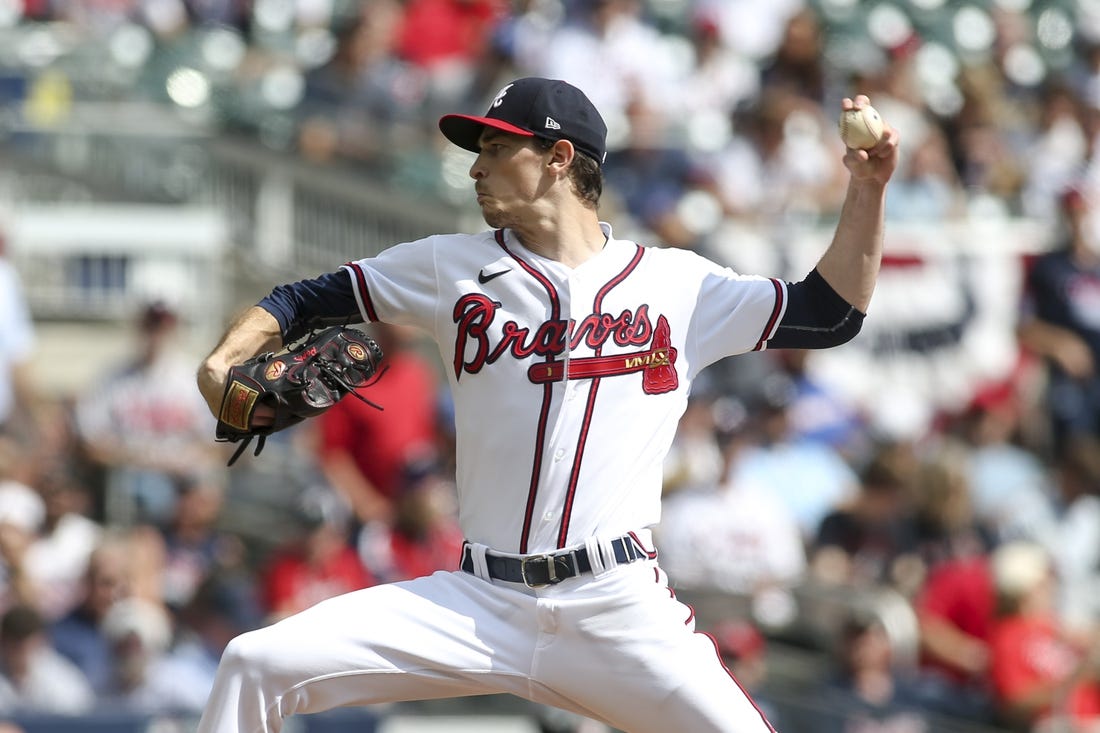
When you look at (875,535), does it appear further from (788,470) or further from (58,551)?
(58,551)

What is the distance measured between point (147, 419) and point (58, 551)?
1.05 m

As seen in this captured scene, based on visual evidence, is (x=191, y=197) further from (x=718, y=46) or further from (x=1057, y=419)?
(x=1057, y=419)

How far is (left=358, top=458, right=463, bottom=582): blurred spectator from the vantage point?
8.25 m

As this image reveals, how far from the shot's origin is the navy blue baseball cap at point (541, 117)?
14.9 ft

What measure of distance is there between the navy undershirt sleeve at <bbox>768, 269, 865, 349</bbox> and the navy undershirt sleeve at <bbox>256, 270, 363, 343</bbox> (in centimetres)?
106

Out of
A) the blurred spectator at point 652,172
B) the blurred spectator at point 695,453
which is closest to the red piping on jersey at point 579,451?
the blurred spectator at point 695,453

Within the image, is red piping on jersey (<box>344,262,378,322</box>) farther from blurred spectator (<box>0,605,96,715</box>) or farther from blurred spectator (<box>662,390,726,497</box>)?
blurred spectator (<box>662,390,726,497</box>)

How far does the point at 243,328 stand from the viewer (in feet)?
14.5

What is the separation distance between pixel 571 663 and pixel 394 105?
7750mm

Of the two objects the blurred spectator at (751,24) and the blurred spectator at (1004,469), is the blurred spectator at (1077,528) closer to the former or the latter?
the blurred spectator at (1004,469)

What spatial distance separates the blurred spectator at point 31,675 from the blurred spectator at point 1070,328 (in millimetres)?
5440

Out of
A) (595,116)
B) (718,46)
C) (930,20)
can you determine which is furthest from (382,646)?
(930,20)

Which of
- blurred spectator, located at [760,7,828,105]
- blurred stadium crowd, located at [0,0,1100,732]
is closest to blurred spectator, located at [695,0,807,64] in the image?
blurred stadium crowd, located at [0,0,1100,732]

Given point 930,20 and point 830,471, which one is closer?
point 830,471
